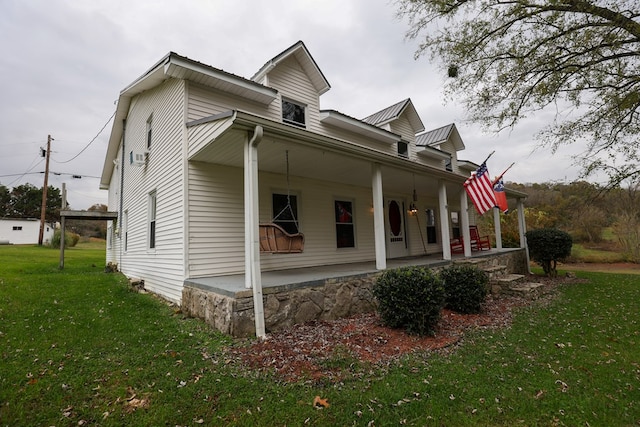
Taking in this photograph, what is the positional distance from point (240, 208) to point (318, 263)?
8.39 feet

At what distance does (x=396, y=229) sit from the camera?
10430mm

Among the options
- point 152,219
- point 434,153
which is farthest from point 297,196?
point 434,153

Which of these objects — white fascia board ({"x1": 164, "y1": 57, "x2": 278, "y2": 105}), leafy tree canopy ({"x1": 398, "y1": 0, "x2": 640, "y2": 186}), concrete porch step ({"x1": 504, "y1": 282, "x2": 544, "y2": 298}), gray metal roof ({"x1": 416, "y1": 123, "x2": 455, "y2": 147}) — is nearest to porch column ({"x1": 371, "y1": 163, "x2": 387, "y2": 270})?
leafy tree canopy ({"x1": 398, "y1": 0, "x2": 640, "y2": 186})

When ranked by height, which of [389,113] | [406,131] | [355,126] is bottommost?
[355,126]

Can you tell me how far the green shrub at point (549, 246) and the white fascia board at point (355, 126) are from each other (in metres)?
6.09

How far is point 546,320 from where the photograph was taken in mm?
5203

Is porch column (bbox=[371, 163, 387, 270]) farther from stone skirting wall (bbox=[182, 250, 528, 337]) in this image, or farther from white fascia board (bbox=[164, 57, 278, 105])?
white fascia board (bbox=[164, 57, 278, 105])

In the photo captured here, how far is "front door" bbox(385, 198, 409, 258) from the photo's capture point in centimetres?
1013

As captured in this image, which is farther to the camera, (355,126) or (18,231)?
(18,231)

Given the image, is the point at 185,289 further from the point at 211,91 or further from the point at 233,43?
the point at 233,43

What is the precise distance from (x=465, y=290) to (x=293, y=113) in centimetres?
610

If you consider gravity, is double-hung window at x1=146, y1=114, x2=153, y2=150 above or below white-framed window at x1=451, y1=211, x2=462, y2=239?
above

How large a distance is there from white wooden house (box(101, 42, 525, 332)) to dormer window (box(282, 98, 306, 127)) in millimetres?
37

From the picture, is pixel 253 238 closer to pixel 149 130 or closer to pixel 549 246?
pixel 149 130
